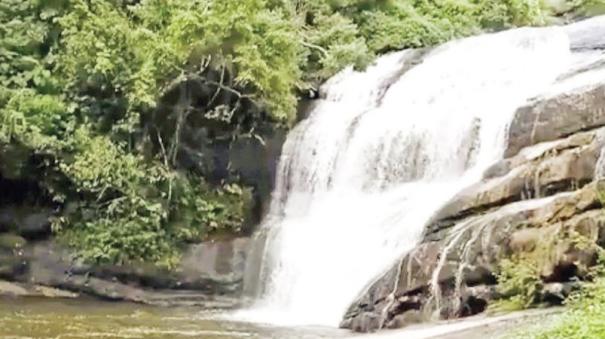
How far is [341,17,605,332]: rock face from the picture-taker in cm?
973

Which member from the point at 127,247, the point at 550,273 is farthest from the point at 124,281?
the point at 550,273

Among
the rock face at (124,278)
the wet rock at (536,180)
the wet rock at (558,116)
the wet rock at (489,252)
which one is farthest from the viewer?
the rock face at (124,278)

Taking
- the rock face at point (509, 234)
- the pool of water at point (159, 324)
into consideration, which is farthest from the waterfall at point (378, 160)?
the rock face at point (509, 234)

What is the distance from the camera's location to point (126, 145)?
15859mm

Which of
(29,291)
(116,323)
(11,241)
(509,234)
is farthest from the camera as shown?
(11,241)

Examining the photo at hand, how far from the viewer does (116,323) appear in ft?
40.5

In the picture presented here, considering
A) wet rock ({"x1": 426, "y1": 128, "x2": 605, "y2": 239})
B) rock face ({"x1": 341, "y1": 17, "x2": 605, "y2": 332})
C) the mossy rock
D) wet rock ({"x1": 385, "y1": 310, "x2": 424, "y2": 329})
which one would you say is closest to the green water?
wet rock ({"x1": 385, "y1": 310, "x2": 424, "y2": 329})

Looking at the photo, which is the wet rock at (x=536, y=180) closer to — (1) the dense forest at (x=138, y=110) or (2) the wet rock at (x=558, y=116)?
(2) the wet rock at (x=558, y=116)

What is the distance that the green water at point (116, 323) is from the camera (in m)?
11.1

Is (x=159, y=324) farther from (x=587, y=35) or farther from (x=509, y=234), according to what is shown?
(x=587, y=35)

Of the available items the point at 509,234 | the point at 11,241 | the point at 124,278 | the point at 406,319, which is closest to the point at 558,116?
the point at 509,234

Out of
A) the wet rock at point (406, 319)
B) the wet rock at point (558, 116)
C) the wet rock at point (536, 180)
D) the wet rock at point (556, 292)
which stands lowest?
the wet rock at point (406, 319)

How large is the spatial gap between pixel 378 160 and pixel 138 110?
4254mm

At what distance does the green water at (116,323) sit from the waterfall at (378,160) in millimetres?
1012
